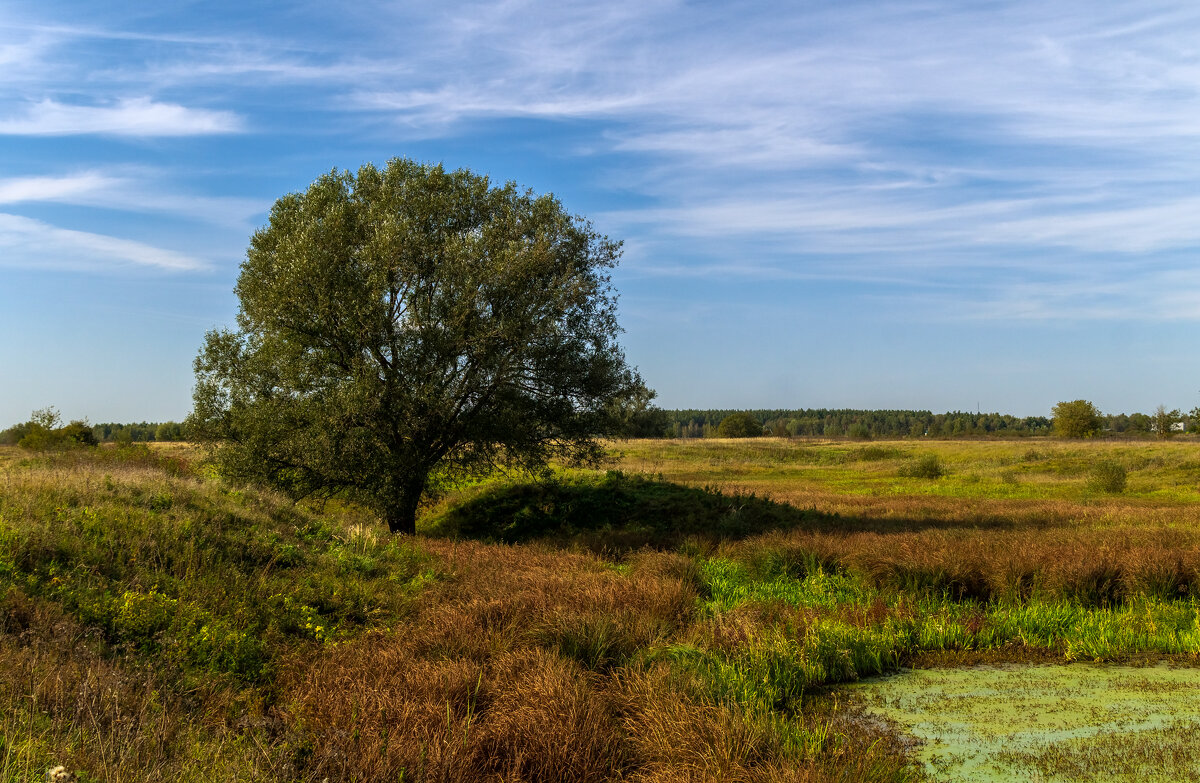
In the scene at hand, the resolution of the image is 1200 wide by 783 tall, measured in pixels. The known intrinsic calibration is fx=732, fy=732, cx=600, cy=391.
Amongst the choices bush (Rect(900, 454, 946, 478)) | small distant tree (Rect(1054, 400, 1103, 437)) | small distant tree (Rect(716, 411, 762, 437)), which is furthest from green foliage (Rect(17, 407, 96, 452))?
small distant tree (Rect(1054, 400, 1103, 437))

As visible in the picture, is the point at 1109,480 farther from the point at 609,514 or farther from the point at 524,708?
the point at 524,708

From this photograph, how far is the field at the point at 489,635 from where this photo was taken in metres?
5.70

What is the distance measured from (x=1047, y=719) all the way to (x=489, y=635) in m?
5.87

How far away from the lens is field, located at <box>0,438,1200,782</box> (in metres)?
5.70

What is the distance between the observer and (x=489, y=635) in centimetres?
855

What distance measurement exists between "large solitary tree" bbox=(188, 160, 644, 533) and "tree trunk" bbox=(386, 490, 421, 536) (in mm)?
65

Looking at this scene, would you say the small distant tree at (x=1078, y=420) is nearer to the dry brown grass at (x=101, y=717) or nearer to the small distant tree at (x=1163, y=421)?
the small distant tree at (x=1163, y=421)

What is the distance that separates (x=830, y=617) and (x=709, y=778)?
17.9 feet

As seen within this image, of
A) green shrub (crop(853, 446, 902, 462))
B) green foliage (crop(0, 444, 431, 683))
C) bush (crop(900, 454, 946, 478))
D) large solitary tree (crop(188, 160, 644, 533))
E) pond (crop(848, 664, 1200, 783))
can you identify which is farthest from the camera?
green shrub (crop(853, 446, 902, 462))

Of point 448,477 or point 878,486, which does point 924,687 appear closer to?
point 448,477

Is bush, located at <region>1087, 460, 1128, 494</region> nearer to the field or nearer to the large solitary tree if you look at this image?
the field

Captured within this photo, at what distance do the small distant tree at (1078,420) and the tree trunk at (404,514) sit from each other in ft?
352

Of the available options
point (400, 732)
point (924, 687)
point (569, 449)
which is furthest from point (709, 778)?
point (569, 449)

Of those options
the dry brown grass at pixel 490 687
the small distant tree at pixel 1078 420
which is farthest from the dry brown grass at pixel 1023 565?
the small distant tree at pixel 1078 420
